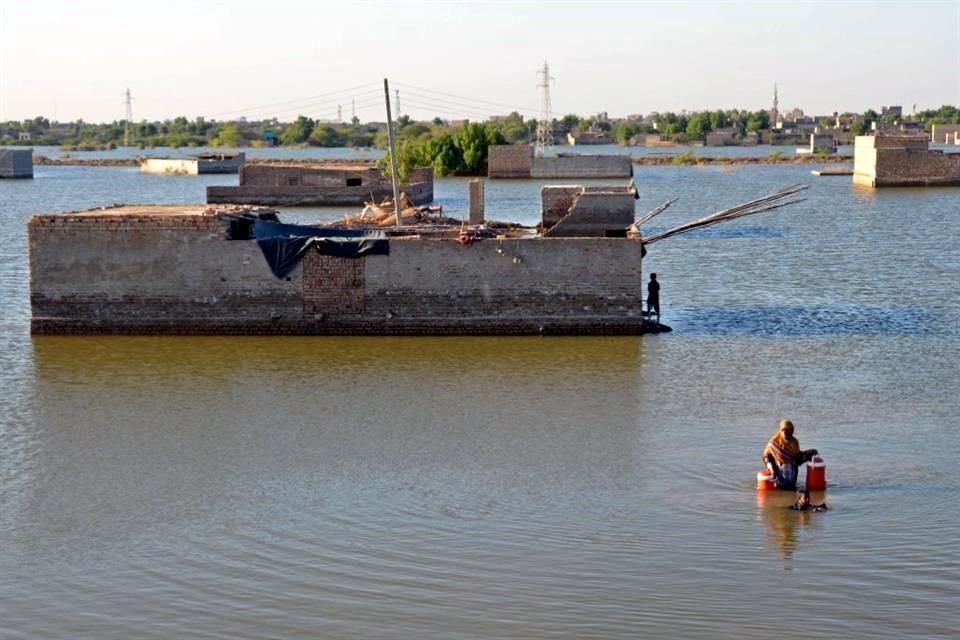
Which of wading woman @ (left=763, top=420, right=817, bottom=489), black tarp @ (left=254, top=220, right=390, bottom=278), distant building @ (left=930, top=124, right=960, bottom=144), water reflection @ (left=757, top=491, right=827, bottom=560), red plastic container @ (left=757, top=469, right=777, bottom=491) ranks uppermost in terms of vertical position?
distant building @ (left=930, top=124, right=960, bottom=144)

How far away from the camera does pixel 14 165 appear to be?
3718 inches

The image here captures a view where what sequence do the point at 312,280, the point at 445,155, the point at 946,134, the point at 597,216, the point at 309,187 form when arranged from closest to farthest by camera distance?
the point at 312,280 → the point at 597,216 → the point at 309,187 → the point at 445,155 → the point at 946,134

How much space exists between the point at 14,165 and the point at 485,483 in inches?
3378

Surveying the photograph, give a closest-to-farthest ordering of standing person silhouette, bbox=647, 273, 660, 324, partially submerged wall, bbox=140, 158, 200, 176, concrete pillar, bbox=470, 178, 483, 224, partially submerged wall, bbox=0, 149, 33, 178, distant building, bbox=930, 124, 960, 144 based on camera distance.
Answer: standing person silhouette, bbox=647, 273, 660, 324 → concrete pillar, bbox=470, 178, 483, 224 → partially submerged wall, bbox=0, 149, 33, 178 → partially submerged wall, bbox=140, 158, 200, 176 → distant building, bbox=930, 124, 960, 144

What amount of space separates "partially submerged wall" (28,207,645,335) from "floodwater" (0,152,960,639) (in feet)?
1.39

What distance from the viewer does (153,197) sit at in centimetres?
6931

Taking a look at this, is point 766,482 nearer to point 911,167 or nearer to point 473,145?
point 911,167

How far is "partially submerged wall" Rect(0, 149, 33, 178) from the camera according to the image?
94250 millimetres

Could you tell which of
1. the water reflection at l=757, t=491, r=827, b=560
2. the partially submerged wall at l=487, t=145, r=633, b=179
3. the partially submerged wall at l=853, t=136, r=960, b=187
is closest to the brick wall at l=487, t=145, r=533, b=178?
the partially submerged wall at l=487, t=145, r=633, b=179

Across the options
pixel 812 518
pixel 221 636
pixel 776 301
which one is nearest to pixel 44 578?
pixel 221 636

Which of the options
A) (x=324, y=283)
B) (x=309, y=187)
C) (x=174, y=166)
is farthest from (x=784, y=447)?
(x=174, y=166)

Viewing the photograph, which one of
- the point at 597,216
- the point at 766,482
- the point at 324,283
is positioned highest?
the point at 597,216

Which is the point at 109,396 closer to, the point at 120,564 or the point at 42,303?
the point at 42,303

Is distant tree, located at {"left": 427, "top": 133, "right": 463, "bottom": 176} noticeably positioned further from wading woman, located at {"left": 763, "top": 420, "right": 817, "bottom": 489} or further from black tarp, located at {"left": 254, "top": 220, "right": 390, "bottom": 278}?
wading woman, located at {"left": 763, "top": 420, "right": 817, "bottom": 489}
